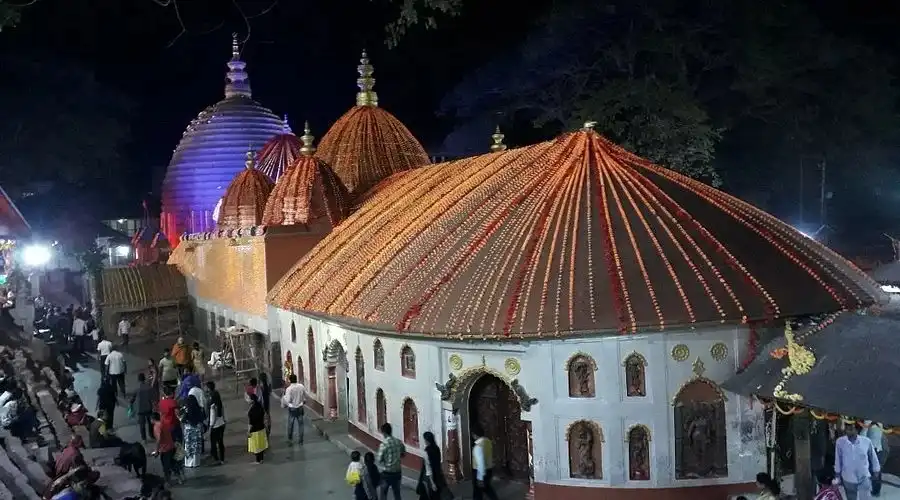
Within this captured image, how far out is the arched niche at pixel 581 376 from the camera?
12.0 metres

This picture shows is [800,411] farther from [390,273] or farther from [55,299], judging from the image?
[55,299]

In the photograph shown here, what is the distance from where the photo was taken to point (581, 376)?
12.1 metres

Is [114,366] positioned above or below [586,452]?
above

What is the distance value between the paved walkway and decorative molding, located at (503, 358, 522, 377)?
8.20 feet

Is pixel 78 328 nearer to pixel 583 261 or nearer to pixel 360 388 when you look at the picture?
pixel 360 388

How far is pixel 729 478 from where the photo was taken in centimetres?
1198

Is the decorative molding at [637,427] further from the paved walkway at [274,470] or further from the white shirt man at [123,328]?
the white shirt man at [123,328]

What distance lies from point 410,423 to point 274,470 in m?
2.53

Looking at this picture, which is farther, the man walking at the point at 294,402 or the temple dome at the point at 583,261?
the man walking at the point at 294,402

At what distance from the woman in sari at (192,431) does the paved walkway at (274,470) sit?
0.21 m

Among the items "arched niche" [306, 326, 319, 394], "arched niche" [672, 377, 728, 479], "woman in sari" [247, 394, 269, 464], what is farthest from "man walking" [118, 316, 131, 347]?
"arched niche" [672, 377, 728, 479]

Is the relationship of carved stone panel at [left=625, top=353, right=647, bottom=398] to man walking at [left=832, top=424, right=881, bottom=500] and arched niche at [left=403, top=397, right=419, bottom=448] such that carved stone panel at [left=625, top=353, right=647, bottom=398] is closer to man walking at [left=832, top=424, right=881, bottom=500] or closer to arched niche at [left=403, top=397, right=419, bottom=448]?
man walking at [left=832, top=424, right=881, bottom=500]

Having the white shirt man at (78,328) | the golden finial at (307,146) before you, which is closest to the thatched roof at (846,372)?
the golden finial at (307,146)

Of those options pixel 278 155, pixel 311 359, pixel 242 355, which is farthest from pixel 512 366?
pixel 278 155
